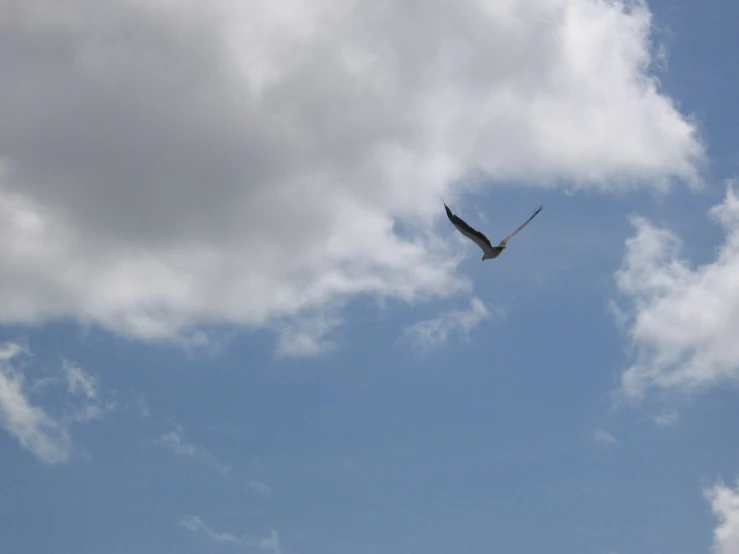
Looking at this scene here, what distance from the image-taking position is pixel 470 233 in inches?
5408

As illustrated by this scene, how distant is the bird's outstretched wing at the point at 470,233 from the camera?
136 m

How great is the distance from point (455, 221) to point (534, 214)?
9.71 m

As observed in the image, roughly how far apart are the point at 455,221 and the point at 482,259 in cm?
518

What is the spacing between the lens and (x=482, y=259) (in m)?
139

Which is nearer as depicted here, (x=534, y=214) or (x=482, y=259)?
(x=534, y=214)

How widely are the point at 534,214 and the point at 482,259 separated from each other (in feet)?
37.2

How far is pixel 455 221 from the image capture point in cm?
13612

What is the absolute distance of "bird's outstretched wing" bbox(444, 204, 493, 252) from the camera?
136 metres
